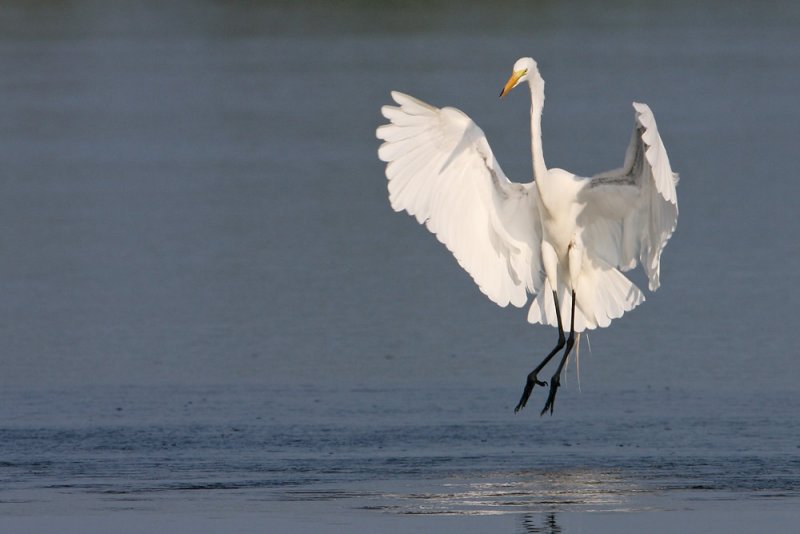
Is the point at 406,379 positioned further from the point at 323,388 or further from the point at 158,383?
the point at 158,383

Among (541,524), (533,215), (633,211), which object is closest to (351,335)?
(533,215)

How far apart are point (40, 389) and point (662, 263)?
194 inches

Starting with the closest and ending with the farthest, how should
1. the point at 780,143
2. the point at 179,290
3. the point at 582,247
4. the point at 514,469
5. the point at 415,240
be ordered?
1. the point at 514,469
2. the point at 582,247
3. the point at 179,290
4. the point at 415,240
5. the point at 780,143

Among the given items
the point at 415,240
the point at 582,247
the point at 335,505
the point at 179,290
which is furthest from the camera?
the point at 415,240

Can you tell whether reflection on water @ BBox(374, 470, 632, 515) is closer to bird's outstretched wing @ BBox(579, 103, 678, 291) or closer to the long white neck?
bird's outstretched wing @ BBox(579, 103, 678, 291)

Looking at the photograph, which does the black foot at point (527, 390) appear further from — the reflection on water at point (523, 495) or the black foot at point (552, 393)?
the reflection on water at point (523, 495)

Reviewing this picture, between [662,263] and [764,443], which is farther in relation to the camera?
[662,263]

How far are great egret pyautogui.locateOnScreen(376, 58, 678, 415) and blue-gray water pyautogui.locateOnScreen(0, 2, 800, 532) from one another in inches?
23.7

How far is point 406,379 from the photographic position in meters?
10.5

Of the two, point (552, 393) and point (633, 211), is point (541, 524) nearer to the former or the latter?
point (552, 393)

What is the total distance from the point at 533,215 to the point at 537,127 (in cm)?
69

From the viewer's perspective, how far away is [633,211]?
966 centimetres

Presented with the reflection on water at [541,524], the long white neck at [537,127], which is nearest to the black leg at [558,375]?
the long white neck at [537,127]

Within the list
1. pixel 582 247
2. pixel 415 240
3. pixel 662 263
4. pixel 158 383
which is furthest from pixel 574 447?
pixel 415 240
